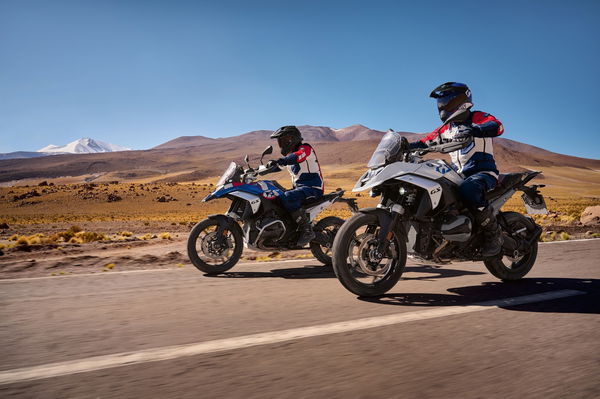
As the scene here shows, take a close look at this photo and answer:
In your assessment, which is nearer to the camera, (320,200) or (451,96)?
(451,96)

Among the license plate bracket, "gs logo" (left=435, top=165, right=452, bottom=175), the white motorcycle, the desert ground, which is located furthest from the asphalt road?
the desert ground

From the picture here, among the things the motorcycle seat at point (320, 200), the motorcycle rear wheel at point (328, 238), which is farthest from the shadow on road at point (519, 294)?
the motorcycle seat at point (320, 200)

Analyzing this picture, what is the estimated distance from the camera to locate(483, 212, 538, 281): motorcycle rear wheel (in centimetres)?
532

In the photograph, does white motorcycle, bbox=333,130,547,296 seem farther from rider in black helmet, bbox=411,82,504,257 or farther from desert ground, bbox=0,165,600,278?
desert ground, bbox=0,165,600,278

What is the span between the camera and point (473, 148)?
534cm

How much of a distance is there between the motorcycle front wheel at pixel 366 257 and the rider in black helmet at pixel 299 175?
105 inches

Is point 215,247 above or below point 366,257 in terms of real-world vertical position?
below

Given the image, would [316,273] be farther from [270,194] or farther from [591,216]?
[591,216]

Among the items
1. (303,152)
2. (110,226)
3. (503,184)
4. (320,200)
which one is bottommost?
(110,226)

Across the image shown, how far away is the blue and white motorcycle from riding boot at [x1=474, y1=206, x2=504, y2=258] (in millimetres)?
2361

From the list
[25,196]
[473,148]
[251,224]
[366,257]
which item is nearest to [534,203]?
[473,148]

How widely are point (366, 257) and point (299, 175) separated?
3578 mm

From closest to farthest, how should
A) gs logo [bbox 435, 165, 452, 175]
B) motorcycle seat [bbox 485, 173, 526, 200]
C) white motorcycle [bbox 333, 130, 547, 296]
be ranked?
white motorcycle [bbox 333, 130, 547, 296], gs logo [bbox 435, 165, 452, 175], motorcycle seat [bbox 485, 173, 526, 200]

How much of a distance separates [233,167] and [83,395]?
5443 mm
